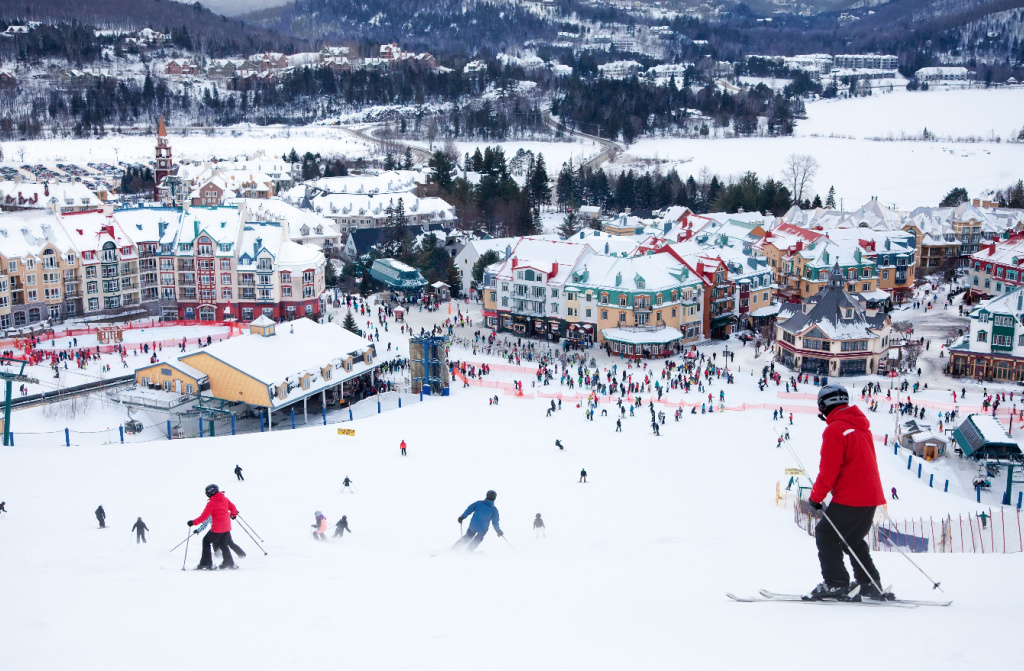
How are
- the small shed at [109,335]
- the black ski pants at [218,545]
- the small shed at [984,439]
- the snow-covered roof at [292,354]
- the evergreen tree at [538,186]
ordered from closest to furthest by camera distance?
the black ski pants at [218,545], the small shed at [984,439], the snow-covered roof at [292,354], the small shed at [109,335], the evergreen tree at [538,186]

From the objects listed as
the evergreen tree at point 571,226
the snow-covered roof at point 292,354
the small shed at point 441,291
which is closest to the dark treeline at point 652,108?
the evergreen tree at point 571,226

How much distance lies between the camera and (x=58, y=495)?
22.3 m

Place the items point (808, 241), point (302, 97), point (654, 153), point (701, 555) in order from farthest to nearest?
point (302, 97), point (654, 153), point (808, 241), point (701, 555)

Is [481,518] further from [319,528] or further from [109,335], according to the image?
[109,335]

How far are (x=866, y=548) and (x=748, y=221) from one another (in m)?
58.1

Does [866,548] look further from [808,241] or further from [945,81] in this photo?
[945,81]

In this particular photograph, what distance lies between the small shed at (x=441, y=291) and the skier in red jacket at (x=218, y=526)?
44.3 meters

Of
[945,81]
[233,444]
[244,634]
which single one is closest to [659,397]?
[233,444]

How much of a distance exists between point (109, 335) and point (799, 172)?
7592cm

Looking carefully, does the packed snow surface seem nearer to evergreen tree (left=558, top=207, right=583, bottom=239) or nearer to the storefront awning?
the storefront awning

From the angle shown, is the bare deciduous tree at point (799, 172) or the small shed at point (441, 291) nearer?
the small shed at point (441, 291)

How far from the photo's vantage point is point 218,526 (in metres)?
13.0

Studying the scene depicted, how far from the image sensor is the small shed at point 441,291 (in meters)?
57.6

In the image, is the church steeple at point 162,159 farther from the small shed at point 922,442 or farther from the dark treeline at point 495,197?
the small shed at point 922,442
